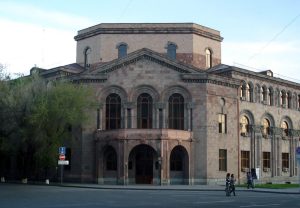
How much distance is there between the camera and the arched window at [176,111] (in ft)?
159

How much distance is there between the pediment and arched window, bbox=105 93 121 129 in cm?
279

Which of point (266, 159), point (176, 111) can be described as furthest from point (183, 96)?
point (266, 159)

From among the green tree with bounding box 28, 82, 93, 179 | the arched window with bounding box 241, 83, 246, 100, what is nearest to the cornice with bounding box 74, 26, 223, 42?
the arched window with bounding box 241, 83, 246, 100

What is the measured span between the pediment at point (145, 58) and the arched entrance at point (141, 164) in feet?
28.1

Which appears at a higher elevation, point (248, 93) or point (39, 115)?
point (248, 93)

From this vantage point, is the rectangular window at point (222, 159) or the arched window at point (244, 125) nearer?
the rectangular window at point (222, 159)

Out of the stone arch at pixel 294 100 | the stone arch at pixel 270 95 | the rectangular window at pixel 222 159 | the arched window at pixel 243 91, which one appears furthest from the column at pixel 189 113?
the stone arch at pixel 294 100

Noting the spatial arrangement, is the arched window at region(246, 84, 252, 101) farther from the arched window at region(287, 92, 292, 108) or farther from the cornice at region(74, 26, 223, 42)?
the arched window at region(287, 92, 292, 108)

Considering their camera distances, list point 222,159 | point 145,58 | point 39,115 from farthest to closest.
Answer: point 222,159 → point 145,58 → point 39,115

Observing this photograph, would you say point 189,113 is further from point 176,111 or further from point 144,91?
point 144,91

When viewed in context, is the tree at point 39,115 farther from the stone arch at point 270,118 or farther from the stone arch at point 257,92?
the stone arch at point 270,118

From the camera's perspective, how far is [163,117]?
47875 millimetres

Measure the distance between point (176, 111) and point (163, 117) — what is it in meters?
1.59

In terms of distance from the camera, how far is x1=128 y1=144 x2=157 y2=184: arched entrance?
4644 cm
